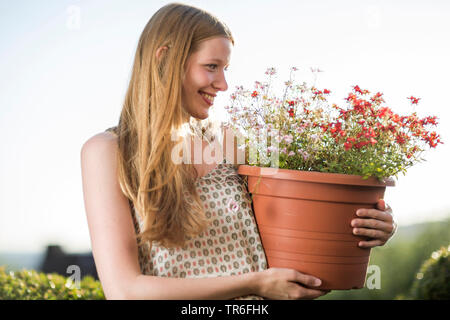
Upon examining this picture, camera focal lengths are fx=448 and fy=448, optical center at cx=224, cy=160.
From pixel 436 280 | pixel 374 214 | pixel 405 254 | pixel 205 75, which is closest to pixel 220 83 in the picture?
pixel 205 75

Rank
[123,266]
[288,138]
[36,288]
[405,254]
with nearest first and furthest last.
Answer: [123,266], [288,138], [36,288], [405,254]

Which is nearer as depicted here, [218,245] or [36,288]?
[218,245]

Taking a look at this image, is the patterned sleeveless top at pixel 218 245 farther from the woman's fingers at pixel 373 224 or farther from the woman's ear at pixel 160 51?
the woman's ear at pixel 160 51

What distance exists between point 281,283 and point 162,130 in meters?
0.69

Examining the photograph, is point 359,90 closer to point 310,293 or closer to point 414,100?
point 414,100

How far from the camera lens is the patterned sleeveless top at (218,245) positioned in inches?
62.9

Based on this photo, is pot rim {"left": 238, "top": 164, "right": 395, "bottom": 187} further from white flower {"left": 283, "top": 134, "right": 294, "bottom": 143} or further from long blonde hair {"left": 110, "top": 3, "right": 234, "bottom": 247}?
long blonde hair {"left": 110, "top": 3, "right": 234, "bottom": 247}

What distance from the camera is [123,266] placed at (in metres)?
1.50

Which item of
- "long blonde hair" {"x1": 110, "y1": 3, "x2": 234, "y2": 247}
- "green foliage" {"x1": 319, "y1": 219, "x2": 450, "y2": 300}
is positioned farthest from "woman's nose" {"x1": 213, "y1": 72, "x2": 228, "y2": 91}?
"green foliage" {"x1": 319, "y1": 219, "x2": 450, "y2": 300}

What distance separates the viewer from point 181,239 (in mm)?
1552

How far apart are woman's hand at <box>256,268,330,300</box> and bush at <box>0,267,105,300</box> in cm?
230

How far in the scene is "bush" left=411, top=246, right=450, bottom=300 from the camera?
11.3 feet

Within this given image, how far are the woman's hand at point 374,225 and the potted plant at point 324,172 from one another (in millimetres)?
23

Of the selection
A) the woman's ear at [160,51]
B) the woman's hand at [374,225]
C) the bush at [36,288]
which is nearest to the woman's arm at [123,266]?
the woman's hand at [374,225]
